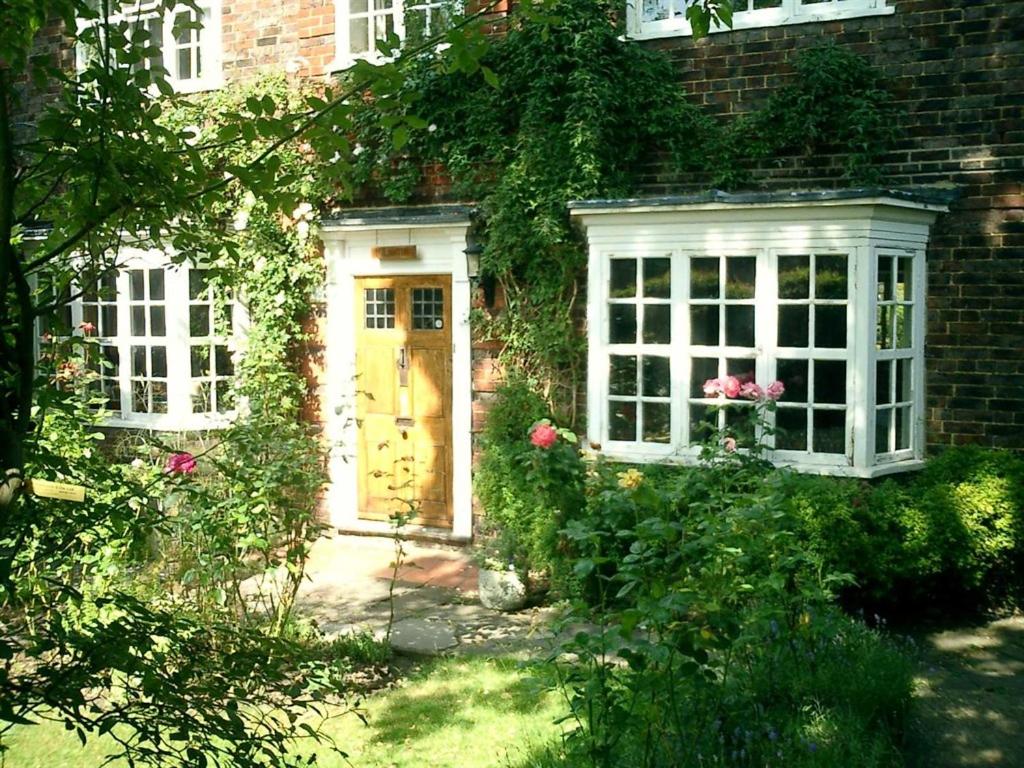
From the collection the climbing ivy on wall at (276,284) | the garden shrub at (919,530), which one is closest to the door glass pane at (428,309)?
the climbing ivy on wall at (276,284)

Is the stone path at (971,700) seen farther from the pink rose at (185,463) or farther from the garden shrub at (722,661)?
the pink rose at (185,463)

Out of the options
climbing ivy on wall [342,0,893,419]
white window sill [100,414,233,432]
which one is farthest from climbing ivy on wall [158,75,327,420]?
climbing ivy on wall [342,0,893,419]

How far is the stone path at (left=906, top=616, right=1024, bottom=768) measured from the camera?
204 inches

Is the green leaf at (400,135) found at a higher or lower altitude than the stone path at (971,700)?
higher

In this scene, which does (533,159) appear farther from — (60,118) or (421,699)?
(60,118)

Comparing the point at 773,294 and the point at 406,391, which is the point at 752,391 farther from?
the point at 406,391

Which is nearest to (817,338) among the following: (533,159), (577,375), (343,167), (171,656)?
(577,375)

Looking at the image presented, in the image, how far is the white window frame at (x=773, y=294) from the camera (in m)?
8.04

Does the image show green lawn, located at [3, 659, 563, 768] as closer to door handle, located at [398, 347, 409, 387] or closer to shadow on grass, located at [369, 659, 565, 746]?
A: shadow on grass, located at [369, 659, 565, 746]

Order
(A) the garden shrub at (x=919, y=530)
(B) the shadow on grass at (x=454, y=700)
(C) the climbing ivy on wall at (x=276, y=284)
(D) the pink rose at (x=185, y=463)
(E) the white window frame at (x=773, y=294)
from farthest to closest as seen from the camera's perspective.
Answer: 1. (C) the climbing ivy on wall at (x=276, y=284)
2. (E) the white window frame at (x=773, y=294)
3. (A) the garden shrub at (x=919, y=530)
4. (B) the shadow on grass at (x=454, y=700)
5. (D) the pink rose at (x=185, y=463)

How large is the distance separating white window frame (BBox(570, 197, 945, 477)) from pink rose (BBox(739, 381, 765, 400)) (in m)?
0.34

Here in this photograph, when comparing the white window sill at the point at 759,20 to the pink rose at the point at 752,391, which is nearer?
the pink rose at the point at 752,391

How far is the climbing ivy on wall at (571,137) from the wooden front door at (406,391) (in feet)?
2.33

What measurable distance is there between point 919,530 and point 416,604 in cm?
383
